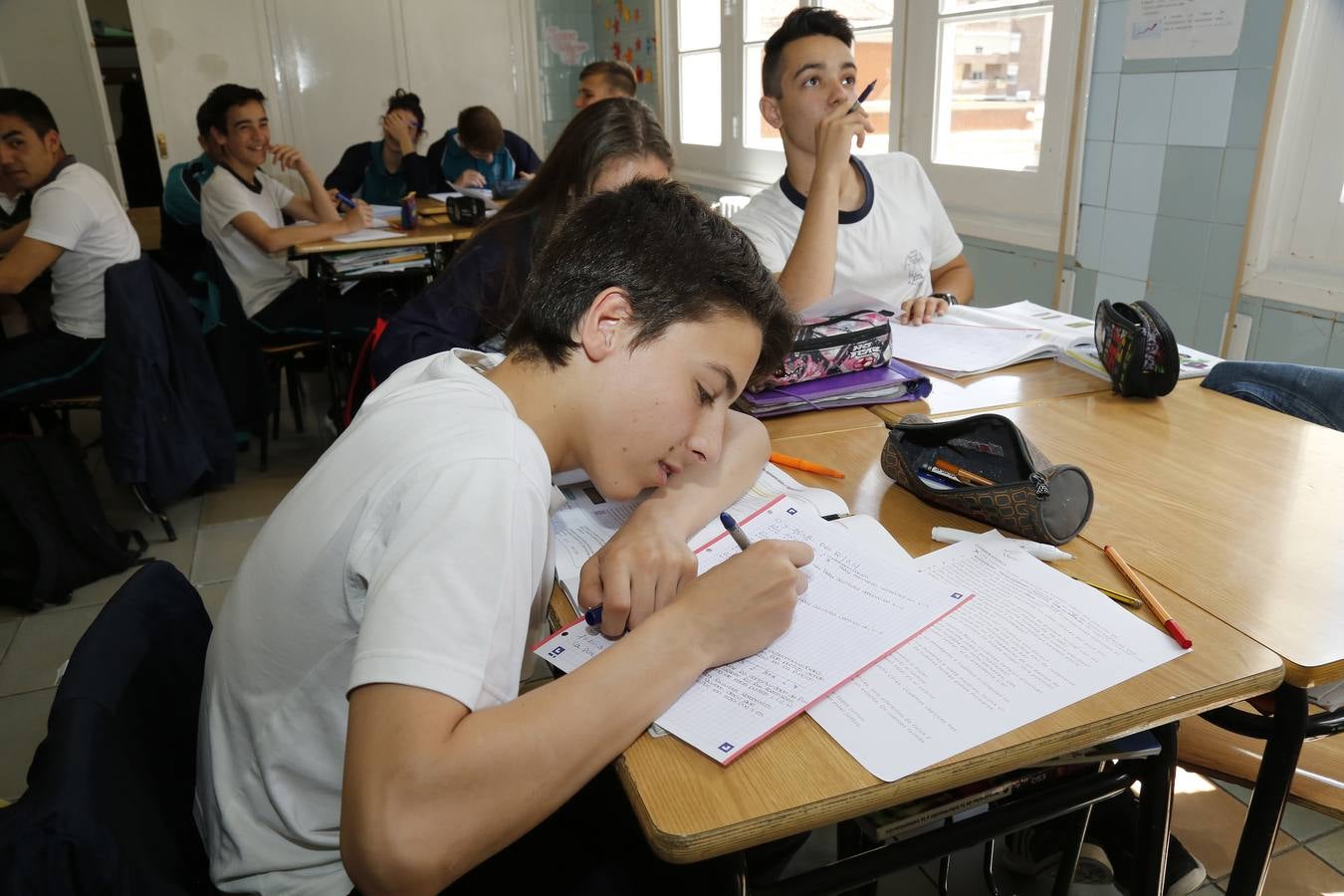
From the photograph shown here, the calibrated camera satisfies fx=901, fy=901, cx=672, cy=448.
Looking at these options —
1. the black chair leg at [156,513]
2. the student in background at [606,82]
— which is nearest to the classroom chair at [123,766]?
the black chair leg at [156,513]

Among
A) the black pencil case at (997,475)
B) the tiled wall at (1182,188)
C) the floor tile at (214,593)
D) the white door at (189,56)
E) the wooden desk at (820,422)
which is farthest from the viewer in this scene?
the white door at (189,56)

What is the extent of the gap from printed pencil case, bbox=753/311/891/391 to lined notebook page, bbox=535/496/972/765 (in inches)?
20.4

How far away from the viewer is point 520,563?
27.1 inches

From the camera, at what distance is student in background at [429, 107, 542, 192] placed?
4.50m

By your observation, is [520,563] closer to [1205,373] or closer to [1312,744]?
[1312,744]

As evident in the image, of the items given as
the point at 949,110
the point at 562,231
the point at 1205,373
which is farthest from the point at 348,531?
the point at 949,110

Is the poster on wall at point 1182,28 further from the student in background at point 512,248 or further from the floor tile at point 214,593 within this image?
the floor tile at point 214,593

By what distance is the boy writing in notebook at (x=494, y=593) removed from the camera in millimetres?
615

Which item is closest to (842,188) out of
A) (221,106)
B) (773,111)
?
(773,111)

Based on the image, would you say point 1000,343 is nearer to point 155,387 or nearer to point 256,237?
point 155,387

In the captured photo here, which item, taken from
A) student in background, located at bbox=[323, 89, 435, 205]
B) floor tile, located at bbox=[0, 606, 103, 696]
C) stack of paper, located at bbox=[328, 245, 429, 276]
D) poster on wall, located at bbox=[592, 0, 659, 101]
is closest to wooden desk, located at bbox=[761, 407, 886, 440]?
floor tile, located at bbox=[0, 606, 103, 696]

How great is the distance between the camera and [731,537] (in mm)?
1040

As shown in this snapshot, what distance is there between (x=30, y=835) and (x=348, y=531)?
0.90 ft

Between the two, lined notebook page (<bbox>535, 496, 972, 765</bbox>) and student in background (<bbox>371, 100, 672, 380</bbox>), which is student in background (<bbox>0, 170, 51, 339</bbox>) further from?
lined notebook page (<bbox>535, 496, 972, 765</bbox>)
